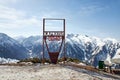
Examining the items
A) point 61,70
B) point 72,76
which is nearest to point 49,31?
point 61,70

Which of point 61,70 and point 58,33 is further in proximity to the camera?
point 58,33

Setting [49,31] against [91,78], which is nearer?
[91,78]

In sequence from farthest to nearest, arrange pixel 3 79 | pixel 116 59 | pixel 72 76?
pixel 116 59
pixel 72 76
pixel 3 79

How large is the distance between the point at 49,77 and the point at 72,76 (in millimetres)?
2013

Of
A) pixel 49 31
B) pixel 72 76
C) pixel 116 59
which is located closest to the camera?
pixel 72 76

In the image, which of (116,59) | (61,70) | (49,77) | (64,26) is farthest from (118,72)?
(49,77)

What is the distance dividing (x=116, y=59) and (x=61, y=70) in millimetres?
13699

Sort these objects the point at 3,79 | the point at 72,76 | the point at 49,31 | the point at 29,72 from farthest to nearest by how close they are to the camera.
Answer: the point at 49,31 → the point at 29,72 → the point at 72,76 → the point at 3,79

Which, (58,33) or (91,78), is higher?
(58,33)

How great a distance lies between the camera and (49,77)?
2466 centimetres

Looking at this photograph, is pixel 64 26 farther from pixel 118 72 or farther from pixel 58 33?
pixel 118 72

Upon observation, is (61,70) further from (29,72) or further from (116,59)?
(116,59)

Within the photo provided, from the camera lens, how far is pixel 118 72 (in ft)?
128

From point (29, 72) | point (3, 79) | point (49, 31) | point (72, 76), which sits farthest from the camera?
point (49, 31)
